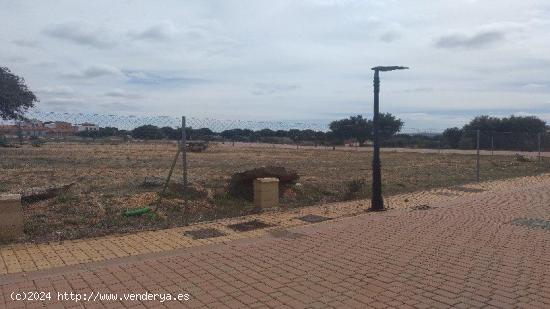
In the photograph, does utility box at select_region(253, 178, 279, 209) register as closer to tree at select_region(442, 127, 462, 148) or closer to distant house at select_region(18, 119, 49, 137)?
distant house at select_region(18, 119, 49, 137)

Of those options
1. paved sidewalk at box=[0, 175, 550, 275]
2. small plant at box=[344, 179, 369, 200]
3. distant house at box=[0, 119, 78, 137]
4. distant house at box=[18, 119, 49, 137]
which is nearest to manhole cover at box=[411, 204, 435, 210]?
paved sidewalk at box=[0, 175, 550, 275]

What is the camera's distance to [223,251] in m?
7.04

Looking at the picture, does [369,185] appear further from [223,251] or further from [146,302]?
[146,302]

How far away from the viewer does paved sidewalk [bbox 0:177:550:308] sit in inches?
201

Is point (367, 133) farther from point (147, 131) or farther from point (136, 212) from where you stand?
point (136, 212)

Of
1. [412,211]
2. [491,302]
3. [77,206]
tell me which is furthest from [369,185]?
[491,302]

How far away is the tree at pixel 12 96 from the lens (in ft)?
110

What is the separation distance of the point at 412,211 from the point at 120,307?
24.4 feet

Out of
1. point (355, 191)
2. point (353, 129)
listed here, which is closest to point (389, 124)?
point (353, 129)

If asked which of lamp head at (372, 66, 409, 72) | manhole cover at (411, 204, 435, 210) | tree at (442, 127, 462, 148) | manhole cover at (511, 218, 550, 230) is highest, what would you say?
lamp head at (372, 66, 409, 72)

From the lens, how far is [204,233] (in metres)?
8.24

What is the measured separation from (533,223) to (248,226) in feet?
17.9

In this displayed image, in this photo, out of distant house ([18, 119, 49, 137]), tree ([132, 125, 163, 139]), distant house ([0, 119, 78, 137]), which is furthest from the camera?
distant house ([18, 119, 49, 137])

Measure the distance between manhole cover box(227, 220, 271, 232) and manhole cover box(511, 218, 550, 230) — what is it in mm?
4817
